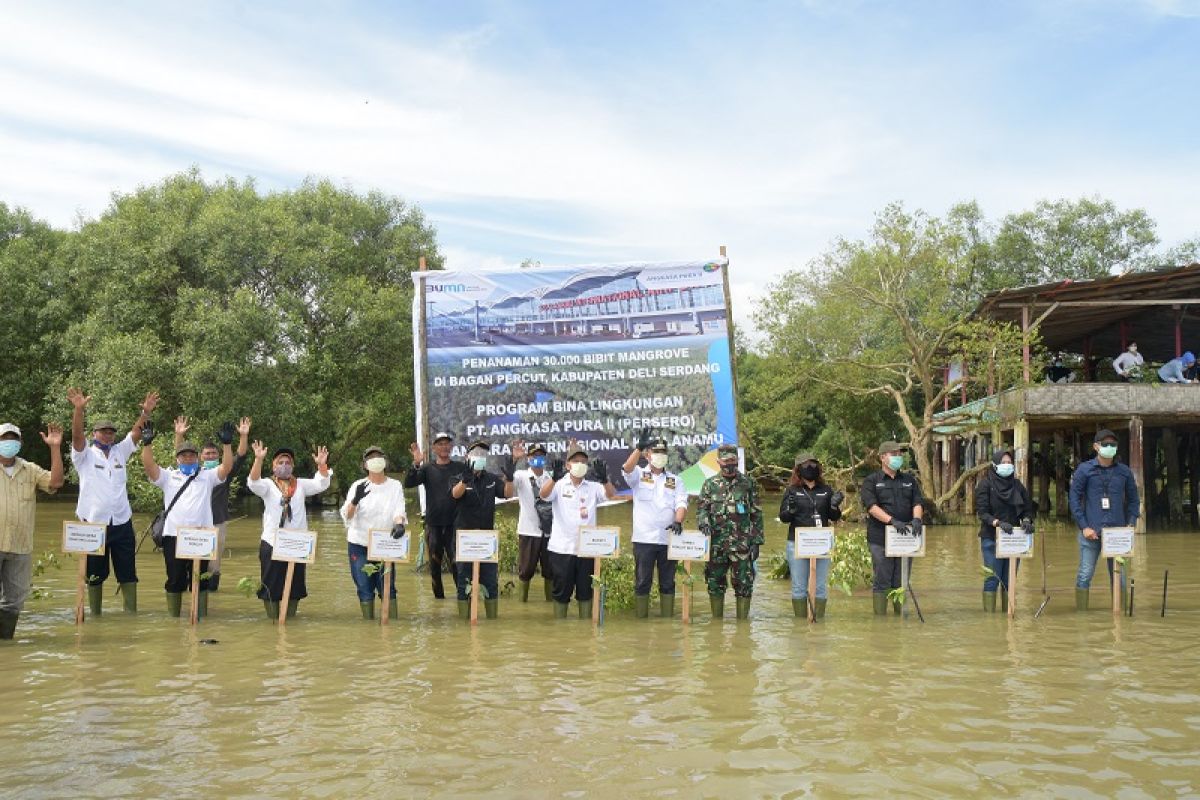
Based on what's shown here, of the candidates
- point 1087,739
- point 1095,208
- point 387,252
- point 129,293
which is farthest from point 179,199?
point 1095,208

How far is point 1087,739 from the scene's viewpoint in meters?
6.22

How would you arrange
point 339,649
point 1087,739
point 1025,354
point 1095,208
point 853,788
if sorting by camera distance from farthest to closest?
point 1095,208 → point 1025,354 → point 339,649 → point 1087,739 → point 853,788

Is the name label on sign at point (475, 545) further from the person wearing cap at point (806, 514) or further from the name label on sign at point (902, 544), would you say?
the name label on sign at point (902, 544)

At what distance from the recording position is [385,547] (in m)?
10.3

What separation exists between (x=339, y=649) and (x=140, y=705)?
2201mm

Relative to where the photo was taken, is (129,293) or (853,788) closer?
(853,788)

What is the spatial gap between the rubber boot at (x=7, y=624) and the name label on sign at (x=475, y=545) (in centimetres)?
369

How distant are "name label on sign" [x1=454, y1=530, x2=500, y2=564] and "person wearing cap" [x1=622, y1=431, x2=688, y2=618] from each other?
4.35 ft

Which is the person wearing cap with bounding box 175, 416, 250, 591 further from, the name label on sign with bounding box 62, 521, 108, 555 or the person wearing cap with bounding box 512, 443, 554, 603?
the person wearing cap with bounding box 512, 443, 554, 603

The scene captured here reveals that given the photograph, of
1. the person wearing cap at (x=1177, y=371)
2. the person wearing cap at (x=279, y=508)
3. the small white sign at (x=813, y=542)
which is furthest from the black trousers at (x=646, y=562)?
the person wearing cap at (x=1177, y=371)

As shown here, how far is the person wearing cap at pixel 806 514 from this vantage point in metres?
10.6

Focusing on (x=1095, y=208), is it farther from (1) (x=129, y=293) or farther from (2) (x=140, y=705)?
(2) (x=140, y=705)

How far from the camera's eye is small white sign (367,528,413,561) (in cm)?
1024

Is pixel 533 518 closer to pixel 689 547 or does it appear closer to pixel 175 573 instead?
pixel 689 547
